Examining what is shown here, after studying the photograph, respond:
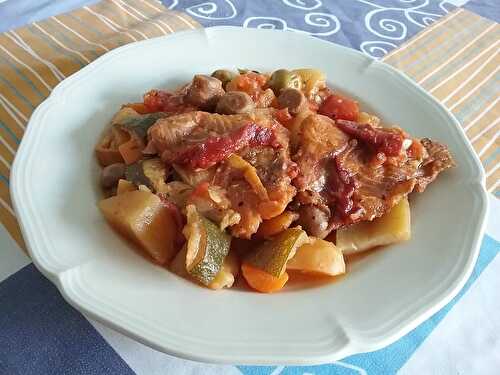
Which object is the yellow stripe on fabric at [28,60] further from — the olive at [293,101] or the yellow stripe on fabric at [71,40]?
the olive at [293,101]

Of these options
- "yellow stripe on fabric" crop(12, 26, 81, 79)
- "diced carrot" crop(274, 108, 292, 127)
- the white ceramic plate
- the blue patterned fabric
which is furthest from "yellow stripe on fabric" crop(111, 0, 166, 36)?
"diced carrot" crop(274, 108, 292, 127)

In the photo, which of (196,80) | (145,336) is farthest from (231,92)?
(145,336)

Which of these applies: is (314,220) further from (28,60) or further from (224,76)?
(28,60)

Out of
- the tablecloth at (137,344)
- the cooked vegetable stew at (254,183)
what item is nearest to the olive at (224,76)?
the cooked vegetable stew at (254,183)

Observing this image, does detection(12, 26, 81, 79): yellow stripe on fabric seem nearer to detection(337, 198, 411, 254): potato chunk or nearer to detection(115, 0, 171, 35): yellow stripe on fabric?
detection(115, 0, 171, 35): yellow stripe on fabric

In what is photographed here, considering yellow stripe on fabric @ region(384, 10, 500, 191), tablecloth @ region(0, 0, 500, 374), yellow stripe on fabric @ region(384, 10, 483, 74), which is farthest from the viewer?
yellow stripe on fabric @ region(384, 10, 483, 74)
